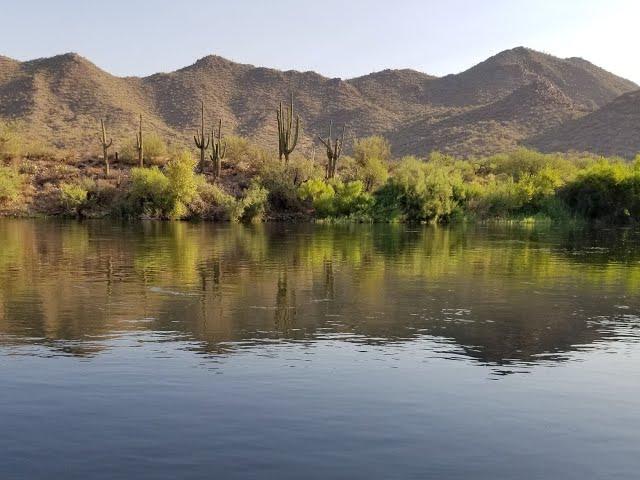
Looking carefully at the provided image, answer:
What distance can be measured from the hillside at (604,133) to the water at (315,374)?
292ft

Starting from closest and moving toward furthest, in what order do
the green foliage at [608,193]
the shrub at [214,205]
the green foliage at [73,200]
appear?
the shrub at [214,205]
the green foliage at [73,200]
the green foliage at [608,193]

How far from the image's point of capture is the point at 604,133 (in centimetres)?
11106

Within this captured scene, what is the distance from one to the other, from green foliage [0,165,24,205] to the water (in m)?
38.2

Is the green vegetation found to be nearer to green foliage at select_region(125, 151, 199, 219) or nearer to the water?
green foliage at select_region(125, 151, 199, 219)

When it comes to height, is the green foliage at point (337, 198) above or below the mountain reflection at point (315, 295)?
above

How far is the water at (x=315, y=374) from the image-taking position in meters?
8.01

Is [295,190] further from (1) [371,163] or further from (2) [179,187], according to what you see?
(2) [179,187]

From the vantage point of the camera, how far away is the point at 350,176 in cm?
7062

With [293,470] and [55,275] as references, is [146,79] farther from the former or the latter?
[293,470]

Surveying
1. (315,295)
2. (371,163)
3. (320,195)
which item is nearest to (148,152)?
(320,195)

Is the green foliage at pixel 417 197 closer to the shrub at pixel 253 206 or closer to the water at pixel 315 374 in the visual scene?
the shrub at pixel 253 206

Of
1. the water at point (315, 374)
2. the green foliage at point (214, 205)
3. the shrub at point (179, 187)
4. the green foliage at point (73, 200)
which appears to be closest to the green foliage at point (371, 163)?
the green foliage at point (214, 205)

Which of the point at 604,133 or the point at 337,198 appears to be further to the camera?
the point at 604,133

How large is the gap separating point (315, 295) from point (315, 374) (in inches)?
325
